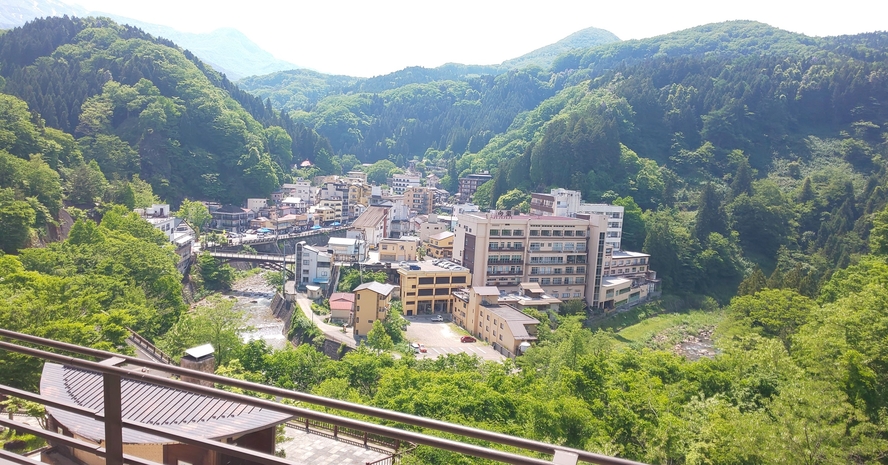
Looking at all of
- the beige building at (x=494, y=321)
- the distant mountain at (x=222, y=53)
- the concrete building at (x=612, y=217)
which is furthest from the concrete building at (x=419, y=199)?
the distant mountain at (x=222, y=53)

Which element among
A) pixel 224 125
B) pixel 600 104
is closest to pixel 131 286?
pixel 224 125

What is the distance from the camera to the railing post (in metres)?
1.45

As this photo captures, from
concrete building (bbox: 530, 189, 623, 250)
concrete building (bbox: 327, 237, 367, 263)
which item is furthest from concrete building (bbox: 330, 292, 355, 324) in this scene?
concrete building (bbox: 530, 189, 623, 250)

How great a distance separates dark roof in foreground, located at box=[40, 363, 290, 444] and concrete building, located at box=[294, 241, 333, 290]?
1976cm

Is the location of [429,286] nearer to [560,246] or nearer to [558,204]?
[560,246]

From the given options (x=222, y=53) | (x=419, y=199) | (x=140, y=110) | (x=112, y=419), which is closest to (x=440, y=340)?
(x=112, y=419)

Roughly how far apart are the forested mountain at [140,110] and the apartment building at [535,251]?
2345 cm

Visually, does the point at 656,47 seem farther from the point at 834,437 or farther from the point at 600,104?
the point at 834,437

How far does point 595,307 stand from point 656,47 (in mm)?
75070

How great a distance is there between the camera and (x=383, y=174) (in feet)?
186

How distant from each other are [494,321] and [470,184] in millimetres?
28900

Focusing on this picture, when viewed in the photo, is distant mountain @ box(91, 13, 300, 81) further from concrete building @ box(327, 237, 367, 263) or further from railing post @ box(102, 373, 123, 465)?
railing post @ box(102, 373, 123, 465)

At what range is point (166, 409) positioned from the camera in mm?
4359

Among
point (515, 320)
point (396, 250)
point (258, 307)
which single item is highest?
point (396, 250)
